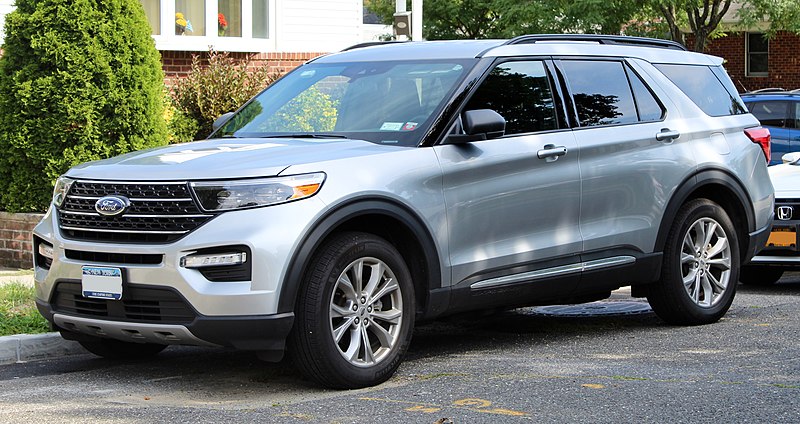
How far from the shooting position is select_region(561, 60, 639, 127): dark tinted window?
8047 millimetres

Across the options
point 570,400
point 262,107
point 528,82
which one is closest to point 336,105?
point 262,107

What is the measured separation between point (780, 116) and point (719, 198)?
8814 mm

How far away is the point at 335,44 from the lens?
1836 centimetres

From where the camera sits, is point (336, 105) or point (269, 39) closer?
point (336, 105)

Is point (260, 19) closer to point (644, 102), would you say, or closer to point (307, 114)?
point (644, 102)

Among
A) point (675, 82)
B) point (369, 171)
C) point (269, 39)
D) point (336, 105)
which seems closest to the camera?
point (369, 171)

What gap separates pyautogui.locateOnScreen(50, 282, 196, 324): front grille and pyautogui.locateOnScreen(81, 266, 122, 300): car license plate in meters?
0.04

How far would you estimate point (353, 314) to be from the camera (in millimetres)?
6562

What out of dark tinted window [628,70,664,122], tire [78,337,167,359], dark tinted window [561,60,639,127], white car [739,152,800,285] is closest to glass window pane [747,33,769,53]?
white car [739,152,800,285]

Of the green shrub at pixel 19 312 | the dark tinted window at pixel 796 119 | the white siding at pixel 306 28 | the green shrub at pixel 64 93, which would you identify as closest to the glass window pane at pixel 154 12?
the white siding at pixel 306 28

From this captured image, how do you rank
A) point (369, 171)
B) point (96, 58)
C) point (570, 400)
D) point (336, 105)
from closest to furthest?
point (570, 400), point (369, 171), point (336, 105), point (96, 58)

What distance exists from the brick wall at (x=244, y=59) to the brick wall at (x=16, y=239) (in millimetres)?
4068

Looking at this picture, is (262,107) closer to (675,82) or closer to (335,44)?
(675,82)

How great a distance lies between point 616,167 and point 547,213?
0.71 metres
